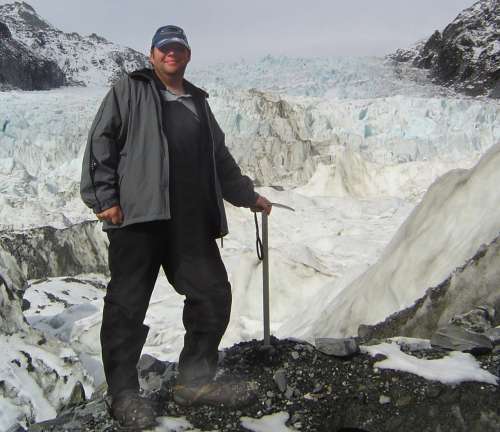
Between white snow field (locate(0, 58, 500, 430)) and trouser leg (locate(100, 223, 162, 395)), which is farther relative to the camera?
white snow field (locate(0, 58, 500, 430))

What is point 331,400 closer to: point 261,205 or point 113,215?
point 261,205

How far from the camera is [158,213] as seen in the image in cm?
220

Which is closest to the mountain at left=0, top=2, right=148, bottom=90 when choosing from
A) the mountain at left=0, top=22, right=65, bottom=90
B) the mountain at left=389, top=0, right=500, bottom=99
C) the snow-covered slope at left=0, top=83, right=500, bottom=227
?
the mountain at left=0, top=22, right=65, bottom=90

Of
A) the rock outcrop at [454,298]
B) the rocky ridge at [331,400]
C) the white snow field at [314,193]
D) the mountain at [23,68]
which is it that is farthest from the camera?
the mountain at [23,68]

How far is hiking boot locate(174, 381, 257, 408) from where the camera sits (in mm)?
2309

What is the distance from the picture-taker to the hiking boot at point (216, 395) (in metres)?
2.31

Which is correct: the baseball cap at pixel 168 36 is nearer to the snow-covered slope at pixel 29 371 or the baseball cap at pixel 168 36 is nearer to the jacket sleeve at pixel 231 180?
the jacket sleeve at pixel 231 180

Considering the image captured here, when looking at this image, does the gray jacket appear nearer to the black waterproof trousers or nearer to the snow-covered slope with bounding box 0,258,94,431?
the black waterproof trousers

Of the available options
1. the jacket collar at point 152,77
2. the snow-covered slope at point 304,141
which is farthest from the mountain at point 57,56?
the jacket collar at point 152,77

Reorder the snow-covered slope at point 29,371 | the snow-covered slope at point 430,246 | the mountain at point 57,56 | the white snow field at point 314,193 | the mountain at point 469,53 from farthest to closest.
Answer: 1. the mountain at point 57,56
2. the mountain at point 469,53
3. the snow-covered slope at point 29,371
4. the white snow field at point 314,193
5. the snow-covered slope at point 430,246

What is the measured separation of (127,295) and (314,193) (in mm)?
18615

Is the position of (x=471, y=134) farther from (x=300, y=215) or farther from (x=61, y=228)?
(x=61, y=228)

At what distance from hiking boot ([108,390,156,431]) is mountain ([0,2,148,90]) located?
115 ft

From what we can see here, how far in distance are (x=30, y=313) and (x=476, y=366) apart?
32.1ft
